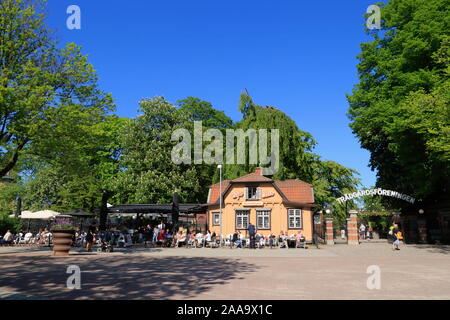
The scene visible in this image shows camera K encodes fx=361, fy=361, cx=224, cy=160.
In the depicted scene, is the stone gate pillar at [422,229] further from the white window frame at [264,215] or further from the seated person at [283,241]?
the seated person at [283,241]

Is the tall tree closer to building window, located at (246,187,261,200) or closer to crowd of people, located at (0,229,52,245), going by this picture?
crowd of people, located at (0,229,52,245)

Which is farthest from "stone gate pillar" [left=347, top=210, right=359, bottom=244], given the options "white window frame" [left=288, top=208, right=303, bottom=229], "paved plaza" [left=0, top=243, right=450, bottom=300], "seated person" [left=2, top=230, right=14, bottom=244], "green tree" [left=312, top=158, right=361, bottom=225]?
"seated person" [left=2, top=230, right=14, bottom=244]

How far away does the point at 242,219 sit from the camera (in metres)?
32.7

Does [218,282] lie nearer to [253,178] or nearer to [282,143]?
[253,178]

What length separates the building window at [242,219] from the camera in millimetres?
32562

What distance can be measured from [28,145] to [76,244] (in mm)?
9030

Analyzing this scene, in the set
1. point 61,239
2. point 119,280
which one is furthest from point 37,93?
point 119,280

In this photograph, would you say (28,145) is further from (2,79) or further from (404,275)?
(404,275)

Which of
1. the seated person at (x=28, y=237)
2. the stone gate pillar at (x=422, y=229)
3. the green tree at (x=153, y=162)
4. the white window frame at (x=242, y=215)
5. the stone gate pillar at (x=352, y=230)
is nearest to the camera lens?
the seated person at (x=28, y=237)

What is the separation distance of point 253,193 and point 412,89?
1561 cm

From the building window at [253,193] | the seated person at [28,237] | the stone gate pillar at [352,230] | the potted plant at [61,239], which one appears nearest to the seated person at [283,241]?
the building window at [253,193]

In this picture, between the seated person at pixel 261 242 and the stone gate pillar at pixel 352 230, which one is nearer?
the seated person at pixel 261 242

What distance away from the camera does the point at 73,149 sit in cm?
2095

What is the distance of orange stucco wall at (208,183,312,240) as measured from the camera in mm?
31938
